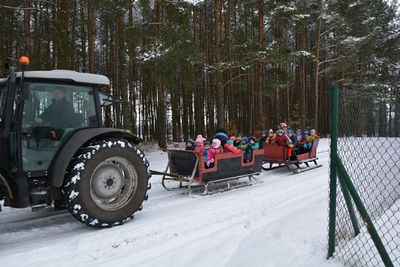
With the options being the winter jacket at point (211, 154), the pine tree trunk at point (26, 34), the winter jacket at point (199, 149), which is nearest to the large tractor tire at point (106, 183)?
the winter jacket at point (199, 149)

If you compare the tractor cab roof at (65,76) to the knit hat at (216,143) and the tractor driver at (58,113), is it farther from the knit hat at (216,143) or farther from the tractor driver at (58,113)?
the knit hat at (216,143)

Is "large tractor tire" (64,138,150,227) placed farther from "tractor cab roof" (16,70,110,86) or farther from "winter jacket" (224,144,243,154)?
"winter jacket" (224,144,243,154)

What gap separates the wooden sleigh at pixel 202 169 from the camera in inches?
259

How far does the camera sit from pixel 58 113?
4.56 m

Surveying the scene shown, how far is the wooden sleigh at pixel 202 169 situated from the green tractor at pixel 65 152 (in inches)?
58.0

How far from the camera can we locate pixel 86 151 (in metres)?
4.64

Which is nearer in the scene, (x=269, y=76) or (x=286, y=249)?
(x=286, y=249)

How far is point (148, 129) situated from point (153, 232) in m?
24.5

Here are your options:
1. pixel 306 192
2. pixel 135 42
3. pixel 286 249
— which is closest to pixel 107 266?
pixel 286 249

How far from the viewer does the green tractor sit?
421 centimetres

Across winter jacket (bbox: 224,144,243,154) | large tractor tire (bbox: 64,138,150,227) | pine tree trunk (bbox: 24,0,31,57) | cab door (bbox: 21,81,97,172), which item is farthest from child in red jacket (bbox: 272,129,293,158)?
pine tree trunk (bbox: 24,0,31,57)

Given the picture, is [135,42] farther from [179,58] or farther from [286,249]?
[286,249]

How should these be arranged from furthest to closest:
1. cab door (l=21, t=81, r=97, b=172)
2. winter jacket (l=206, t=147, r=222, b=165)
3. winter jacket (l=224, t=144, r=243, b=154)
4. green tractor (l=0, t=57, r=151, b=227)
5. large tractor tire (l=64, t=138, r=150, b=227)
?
winter jacket (l=224, t=144, r=243, b=154) → winter jacket (l=206, t=147, r=222, b=165) → large tractor tire (l=64, t=138, r=150, b=227) → cab door (l=21, t=81, r=97, b=172) → green tractor (l=0, t=57, r=151, b=227)

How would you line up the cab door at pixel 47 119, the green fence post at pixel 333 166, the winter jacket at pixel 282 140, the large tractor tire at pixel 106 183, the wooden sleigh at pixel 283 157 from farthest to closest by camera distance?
the winter jacket at pixel 282 140
the wooden sleigh at pixel 283 157
the large tractor tire at pixel 106 183
the cab door at pixel 47 119
the green fence post at pixel 333 166
